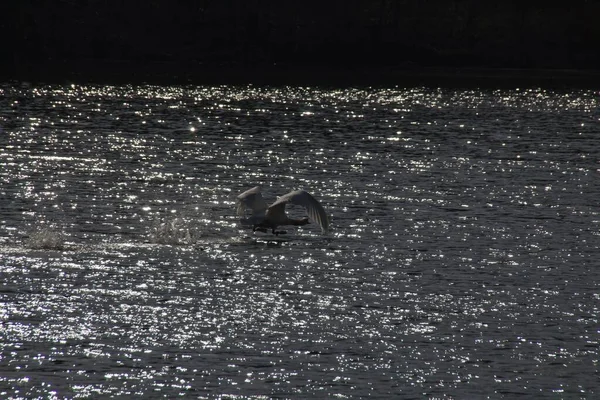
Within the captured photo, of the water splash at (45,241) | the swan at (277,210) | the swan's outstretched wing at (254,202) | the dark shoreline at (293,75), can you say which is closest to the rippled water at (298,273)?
the water splash at (45,241)

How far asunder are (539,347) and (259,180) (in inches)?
1025

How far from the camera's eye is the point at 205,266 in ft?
96.8

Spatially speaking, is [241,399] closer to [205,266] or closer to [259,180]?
[205,266]

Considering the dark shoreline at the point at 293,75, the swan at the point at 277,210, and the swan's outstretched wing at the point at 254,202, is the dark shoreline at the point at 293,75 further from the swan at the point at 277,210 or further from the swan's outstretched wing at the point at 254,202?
the swan at the point at 277,210

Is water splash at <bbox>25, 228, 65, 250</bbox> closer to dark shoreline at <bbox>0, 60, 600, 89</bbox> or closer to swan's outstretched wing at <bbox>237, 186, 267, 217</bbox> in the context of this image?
swan's outstretched wing at <bbox>237, 186, 267, 217</bbox>

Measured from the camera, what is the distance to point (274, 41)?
140 meters

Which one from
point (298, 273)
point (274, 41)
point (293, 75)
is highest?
point (274, 41)

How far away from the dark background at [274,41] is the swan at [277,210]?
87.3 metres

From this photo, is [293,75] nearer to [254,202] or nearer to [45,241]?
[254,202]

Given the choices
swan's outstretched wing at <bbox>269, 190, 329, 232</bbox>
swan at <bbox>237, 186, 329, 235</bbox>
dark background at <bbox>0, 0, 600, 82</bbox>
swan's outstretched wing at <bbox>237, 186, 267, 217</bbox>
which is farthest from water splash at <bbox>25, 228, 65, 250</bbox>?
dark background at <bbox>0, 0, 600, 82</bbox>

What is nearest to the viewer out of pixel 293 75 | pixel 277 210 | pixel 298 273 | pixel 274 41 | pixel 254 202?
pixel 298 273

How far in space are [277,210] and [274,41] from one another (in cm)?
10904

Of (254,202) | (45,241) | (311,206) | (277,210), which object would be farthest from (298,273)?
(45,241)

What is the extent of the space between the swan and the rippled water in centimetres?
71
